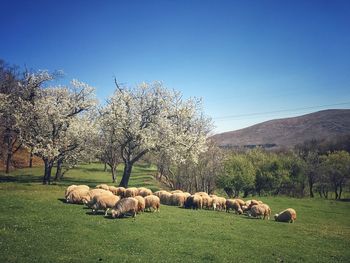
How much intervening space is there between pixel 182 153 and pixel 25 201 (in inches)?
966

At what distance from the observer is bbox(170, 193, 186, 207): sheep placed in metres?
35.3

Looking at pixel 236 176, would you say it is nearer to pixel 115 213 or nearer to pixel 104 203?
pixel 104 203

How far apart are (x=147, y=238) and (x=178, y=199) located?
16.9 metres

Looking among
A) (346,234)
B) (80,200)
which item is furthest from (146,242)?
(346,234)

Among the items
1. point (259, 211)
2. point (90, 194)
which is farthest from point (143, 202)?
point (259, 211)

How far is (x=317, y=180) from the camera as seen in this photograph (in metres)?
77.3

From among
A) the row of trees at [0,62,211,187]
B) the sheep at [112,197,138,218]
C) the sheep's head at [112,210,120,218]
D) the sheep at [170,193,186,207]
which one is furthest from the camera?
the row of trees at [0,62,211,187]

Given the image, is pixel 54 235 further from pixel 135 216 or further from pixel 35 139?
pixel 35 139

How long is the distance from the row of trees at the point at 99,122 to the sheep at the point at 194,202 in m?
10.3

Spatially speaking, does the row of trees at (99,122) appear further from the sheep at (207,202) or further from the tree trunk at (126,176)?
the sheep at (207,202)

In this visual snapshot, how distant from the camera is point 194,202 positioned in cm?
3425

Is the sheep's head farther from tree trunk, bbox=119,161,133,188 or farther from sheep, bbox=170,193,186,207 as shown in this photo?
tree trunk, bbox=119,161,133,188

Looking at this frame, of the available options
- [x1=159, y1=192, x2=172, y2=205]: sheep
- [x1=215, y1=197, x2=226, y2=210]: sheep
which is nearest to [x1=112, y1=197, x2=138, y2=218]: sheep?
[x1=159, y1=192, x2=172, y2=205]: sheep

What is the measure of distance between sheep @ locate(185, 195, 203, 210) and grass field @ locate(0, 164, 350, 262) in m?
6.12
